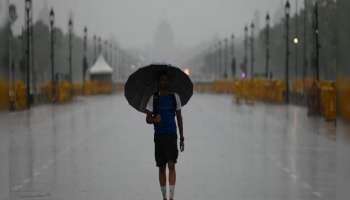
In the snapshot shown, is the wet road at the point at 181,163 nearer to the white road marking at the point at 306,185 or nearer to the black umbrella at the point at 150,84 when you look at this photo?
the white road marking at the point at 306,185

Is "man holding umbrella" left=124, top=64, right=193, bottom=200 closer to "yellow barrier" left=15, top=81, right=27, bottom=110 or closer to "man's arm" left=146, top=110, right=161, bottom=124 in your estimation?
"man's arm" left=146, top=110, right=161, bottom=124

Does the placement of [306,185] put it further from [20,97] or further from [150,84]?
[20,97]

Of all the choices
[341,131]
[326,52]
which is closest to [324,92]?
[341,131]

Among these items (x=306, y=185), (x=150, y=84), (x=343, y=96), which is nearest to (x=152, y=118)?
(x=150, y=84)

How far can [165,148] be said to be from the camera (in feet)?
46.5

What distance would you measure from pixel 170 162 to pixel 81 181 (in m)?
3.76

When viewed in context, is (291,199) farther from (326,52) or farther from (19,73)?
(326,52)

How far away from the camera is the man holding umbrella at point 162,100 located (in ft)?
46.4

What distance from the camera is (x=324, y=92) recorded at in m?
42.2

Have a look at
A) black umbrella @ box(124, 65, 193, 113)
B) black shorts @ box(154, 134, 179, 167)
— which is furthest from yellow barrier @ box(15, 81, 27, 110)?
black shorts @ box(154, 134, 179, 167)

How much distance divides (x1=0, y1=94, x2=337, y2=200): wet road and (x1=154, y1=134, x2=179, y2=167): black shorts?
1122 mm

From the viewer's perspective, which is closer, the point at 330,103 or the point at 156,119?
the point at 156,119

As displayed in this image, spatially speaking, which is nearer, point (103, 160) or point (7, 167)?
point (7, 167)

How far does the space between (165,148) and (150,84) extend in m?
0.96
